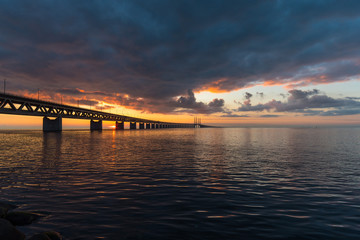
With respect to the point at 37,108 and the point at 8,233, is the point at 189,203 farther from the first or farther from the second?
the point at 37,108

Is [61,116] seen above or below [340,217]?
above

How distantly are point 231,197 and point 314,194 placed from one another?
5686mm

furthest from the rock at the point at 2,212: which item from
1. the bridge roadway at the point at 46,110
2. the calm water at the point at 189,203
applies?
the bridge roadway at the point at 46,110

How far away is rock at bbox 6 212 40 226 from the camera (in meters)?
9.16

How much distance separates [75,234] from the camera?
8.23 metres

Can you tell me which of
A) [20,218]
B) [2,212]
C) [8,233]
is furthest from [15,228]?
[2,212]

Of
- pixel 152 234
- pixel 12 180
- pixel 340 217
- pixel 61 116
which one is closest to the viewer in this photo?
pixel 152 234

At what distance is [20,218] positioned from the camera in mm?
9305

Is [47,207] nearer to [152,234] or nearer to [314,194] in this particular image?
[152,234]

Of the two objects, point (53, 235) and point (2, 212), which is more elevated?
point (2, 212)

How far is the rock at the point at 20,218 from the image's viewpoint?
9.16 m

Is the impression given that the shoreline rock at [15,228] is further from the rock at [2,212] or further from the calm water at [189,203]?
the calm water at [189,203]

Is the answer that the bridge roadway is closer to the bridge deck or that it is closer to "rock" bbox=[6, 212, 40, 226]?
the bridge deck

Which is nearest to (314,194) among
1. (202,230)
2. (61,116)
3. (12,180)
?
(202,230)
